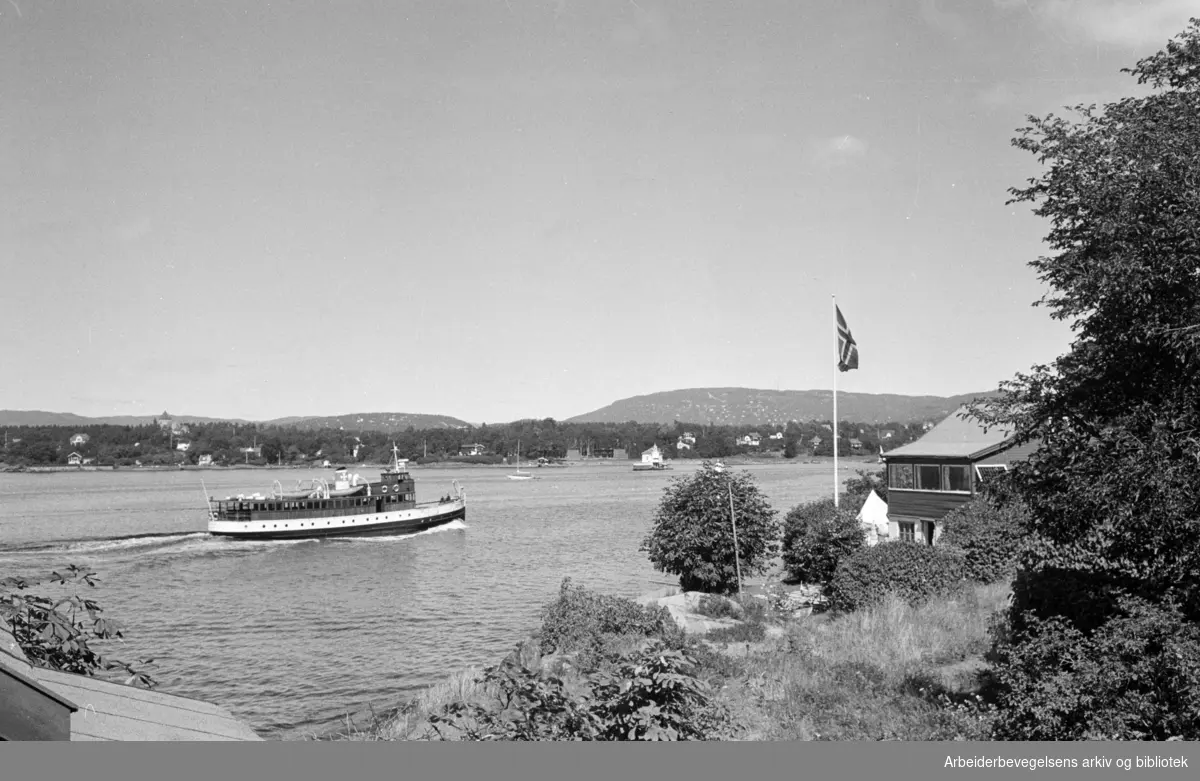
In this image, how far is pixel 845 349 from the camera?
33.5m

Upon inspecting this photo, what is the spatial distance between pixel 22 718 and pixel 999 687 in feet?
46.5

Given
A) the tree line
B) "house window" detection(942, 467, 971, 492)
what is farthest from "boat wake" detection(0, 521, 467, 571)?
the tree line

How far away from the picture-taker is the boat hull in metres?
64.5

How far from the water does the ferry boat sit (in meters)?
2.01

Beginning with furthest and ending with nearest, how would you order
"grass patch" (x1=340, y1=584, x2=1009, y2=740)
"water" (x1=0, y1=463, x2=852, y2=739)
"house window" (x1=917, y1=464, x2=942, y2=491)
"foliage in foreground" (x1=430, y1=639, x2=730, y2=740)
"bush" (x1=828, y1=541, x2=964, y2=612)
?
"house window" (x1=917, y1=464, x2=942, y2=491) < "water" (x1=0, y1=463, x2=852, y2=739) < "bush" (x1=828, y1=541, x2=964, y2=612) < "grass patch" (x1=340, y1=584, x2=1009, y2=740) < "foliage in foreground" (x1=430, y1=639, x2=730, y2=740)

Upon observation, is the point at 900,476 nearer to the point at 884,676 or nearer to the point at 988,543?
the point at 988,543

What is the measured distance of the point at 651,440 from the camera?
186 m

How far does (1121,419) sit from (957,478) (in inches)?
1113

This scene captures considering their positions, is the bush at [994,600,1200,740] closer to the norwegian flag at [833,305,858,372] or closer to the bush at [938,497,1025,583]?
the bush at [938,497,1025,583]

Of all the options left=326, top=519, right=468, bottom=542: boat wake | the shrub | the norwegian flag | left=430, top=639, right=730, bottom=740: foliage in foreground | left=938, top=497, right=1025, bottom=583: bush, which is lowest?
left=326, top=519, right=468, bottom=542: boat wake

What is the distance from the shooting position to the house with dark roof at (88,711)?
136 inches

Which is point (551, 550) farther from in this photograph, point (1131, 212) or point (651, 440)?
point (651, 440)

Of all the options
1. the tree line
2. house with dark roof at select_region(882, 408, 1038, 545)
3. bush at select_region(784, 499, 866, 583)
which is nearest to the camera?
bush at select_region(784, 499, 866, 583)

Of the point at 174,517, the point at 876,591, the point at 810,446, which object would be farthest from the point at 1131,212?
the point at 810,446
